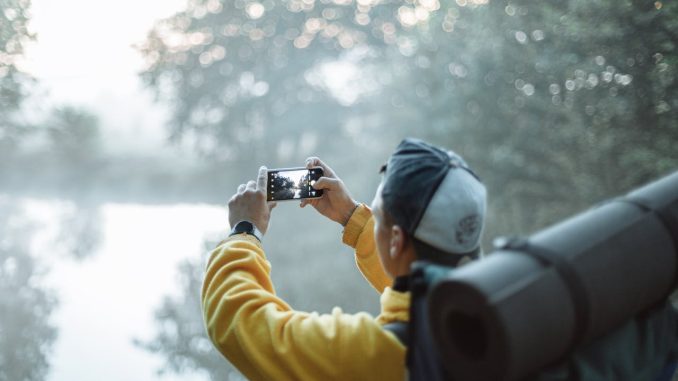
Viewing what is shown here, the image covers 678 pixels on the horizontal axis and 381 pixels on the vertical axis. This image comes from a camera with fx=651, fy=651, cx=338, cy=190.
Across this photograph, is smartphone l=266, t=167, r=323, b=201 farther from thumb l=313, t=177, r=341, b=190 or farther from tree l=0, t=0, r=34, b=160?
tree l=0, t=0, r=34, b=160

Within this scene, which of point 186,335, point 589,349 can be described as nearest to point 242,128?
point 186,335

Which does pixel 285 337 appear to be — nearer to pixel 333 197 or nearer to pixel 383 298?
pixel 383 298

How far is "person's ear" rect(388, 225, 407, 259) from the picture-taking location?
792mm

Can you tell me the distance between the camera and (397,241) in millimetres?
798

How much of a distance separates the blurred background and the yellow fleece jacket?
1212mm

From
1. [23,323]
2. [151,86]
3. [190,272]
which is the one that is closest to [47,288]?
[23,323]

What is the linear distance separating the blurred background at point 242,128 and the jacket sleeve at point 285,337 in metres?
1.24

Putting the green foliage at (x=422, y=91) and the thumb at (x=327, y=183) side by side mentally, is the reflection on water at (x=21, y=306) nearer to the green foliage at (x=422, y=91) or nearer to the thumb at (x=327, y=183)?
the green foliage at (x=422, y=91)

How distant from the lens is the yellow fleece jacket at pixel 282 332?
2.42 ft

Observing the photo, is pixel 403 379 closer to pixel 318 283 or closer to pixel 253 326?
pixel 253 326

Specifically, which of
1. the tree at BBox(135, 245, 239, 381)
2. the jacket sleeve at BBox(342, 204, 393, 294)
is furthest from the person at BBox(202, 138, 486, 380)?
the tree at BBox(135, 245, 239, 381)

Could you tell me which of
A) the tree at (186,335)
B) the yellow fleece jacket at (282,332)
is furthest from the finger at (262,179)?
the tree at (186,335)

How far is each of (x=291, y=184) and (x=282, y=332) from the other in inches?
13.7

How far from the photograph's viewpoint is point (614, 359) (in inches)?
27.8
